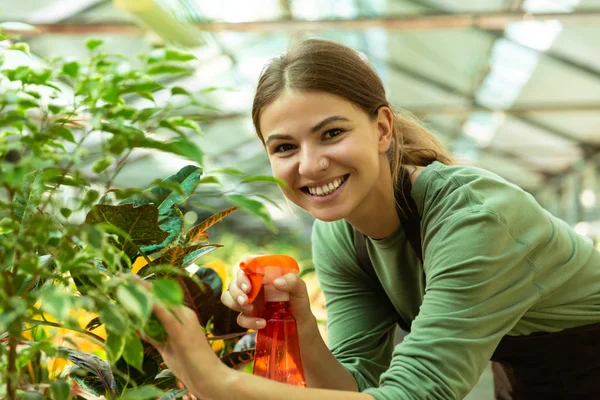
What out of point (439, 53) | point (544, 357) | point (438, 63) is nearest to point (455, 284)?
point (544, 357)

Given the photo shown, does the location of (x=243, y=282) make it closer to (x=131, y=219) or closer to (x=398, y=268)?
(x=131, y=219)

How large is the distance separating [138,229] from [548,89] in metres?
7.30

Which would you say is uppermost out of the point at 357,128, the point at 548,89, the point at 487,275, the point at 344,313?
the point at 357,128

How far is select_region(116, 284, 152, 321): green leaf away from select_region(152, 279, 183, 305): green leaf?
12 millimetres

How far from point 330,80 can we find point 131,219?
0.45 m

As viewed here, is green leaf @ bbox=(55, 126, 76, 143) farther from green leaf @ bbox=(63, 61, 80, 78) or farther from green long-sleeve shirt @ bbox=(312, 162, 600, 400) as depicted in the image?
green long-sleeve shirt @ bbox=(312, 162, 600, 400)

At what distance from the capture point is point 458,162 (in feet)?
4.67

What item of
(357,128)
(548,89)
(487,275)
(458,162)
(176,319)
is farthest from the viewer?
(548,89)

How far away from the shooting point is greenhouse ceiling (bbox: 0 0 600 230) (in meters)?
5.62

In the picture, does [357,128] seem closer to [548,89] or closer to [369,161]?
[369,161]

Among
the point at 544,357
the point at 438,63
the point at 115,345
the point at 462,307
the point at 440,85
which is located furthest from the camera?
the point at 440,85


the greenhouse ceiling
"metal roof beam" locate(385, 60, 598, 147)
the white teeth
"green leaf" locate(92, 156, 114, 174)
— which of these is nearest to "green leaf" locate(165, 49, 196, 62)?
"green leaf" locate(92, 156, 114, 174)

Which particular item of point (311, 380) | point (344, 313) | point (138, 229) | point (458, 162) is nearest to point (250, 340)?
point (311, 380)

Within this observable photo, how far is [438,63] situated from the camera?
25.6 feet
